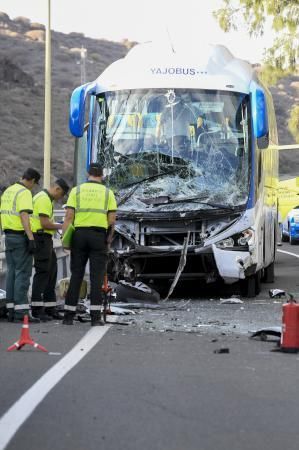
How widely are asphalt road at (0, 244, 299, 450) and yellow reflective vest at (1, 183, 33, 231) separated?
1.22 m

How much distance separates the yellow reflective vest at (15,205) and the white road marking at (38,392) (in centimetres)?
226

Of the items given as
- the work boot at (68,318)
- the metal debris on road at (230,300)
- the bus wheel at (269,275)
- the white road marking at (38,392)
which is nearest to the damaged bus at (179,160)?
the metal debris on road at (230,300)

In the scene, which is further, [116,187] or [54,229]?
[116,187]

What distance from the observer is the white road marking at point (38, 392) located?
6.60 m

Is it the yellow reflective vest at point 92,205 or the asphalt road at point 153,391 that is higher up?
the yellow reflective vest at point 92,205

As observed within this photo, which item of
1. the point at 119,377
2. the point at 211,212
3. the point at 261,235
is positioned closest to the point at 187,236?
the point at 211,212

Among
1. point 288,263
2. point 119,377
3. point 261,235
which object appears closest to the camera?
point 119,377

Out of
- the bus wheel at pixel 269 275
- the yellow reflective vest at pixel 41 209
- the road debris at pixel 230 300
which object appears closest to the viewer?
the yellow reflective vest at pixel 41 209

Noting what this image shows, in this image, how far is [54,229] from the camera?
43.0 ft

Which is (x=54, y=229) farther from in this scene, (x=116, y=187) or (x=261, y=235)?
(x=261, y=235)

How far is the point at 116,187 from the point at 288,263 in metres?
12.0

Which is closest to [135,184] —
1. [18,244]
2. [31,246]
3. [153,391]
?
[18,244]

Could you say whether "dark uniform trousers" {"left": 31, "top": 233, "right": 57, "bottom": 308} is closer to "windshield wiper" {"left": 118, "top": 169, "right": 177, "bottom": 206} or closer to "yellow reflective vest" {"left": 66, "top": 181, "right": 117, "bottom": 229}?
"yellow reflective vest" {"left": 66, "top": 181, "right": 117, "bottom": 229}

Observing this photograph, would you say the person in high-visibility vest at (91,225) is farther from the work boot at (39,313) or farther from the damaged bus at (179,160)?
the damaged bus at (179,160)
